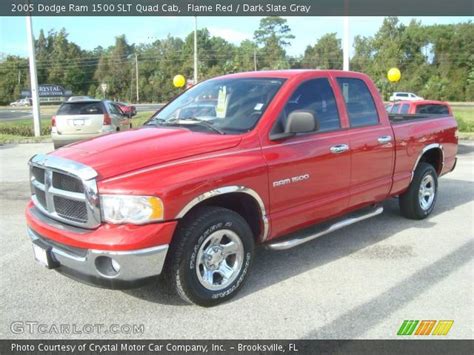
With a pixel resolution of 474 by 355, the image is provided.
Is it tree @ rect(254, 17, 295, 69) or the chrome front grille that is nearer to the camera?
the chrome front grille

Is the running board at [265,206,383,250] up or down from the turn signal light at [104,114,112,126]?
down

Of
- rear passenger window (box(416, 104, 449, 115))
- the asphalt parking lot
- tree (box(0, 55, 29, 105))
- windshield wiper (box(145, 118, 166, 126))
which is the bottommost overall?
the asphalt parking lot

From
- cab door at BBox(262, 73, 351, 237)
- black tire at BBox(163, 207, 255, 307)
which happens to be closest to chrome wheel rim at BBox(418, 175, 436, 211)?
cab door at BBox(262, 73, 351, 237)

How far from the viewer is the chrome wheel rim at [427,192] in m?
6.26

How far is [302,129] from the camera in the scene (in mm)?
4066

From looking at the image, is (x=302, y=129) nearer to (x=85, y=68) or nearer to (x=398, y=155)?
(x=398, y=155)

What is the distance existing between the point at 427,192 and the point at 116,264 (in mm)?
4684

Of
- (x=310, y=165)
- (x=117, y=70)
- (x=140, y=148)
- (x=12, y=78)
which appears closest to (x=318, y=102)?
(x=310, y=165)

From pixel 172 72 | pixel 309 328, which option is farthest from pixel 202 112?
pixel 172 72

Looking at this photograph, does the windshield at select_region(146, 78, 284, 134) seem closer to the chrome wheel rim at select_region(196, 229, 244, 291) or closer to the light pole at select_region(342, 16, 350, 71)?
the chrome wheel rim at select_region(196, 229, 244, 291)

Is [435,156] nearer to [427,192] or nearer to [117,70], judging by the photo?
[427,192]

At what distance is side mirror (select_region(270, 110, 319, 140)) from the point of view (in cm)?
404

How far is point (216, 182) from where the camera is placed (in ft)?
11.9

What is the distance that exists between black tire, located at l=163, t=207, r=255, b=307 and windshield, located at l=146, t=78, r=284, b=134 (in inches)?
32.3
